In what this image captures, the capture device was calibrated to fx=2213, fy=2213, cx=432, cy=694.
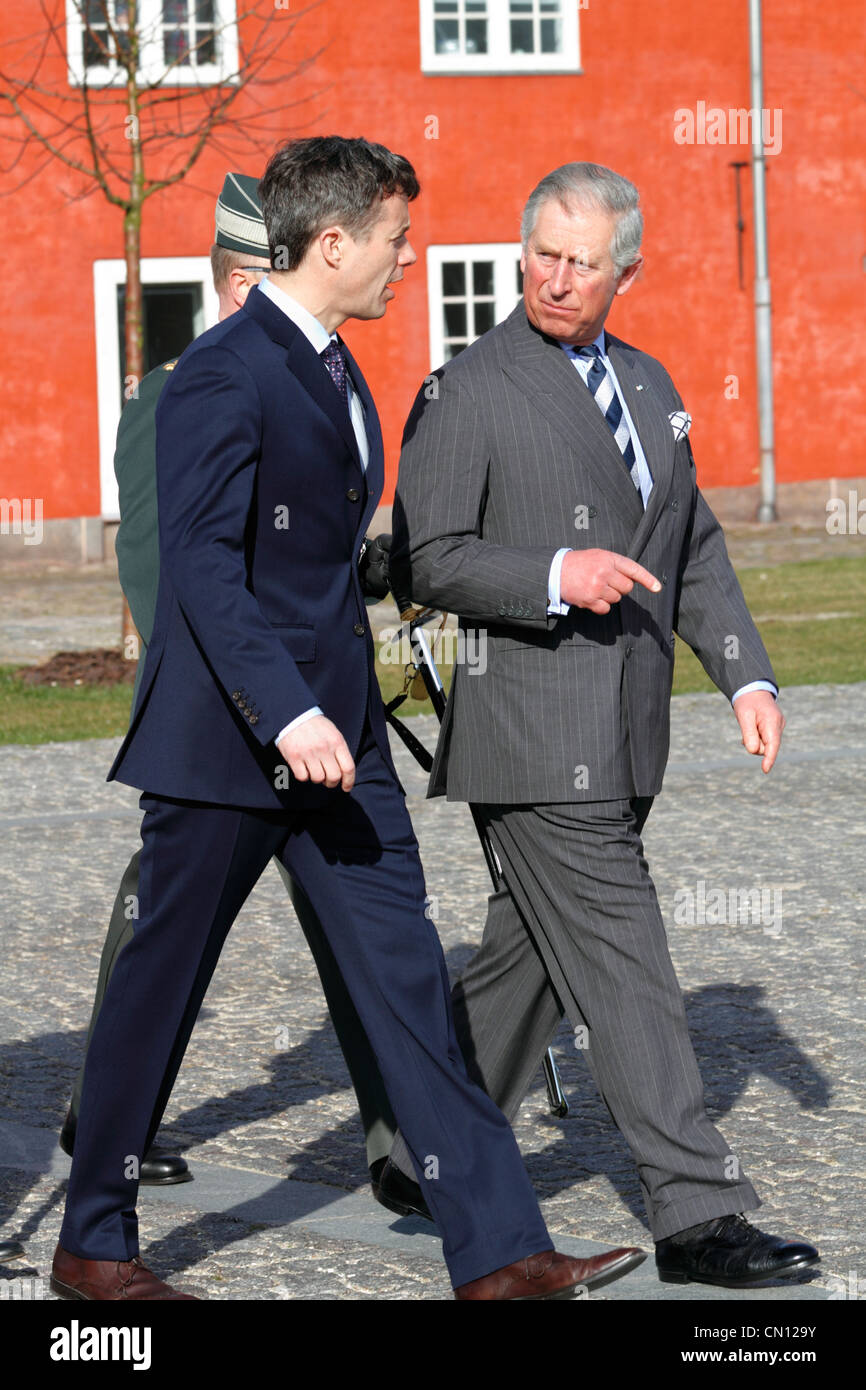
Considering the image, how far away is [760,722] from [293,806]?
1.02 m

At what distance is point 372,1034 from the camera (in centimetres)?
374

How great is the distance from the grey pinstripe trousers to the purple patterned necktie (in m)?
0.86

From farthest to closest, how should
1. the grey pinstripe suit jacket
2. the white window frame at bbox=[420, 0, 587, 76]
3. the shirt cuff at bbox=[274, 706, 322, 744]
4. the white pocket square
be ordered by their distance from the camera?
the white window frame at bbox=[420, 0, 587, 76]
the white pocket square
the grey pinstripe suit jacket
the shirt cuff at bbox=[274, 706, 322, 744]

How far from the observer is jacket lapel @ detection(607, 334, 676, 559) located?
412 centimetres

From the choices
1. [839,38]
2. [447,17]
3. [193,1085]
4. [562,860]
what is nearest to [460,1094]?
[562,860]

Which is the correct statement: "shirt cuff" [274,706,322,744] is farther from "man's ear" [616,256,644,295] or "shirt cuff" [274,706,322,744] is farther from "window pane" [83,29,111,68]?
"window pane" [83,29,111,68]

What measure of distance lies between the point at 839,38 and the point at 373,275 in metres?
22.4

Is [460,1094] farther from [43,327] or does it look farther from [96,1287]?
[43,327]

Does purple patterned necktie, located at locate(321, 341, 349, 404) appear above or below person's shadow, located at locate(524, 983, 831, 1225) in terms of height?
above

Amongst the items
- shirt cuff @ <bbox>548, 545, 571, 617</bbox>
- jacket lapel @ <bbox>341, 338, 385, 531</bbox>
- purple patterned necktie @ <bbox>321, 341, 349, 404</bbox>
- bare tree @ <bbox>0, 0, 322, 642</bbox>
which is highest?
bare tree @ <bbox>0, 0, 322, 642</bbox>

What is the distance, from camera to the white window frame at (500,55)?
2320cm

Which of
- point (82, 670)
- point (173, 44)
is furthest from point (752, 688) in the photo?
point (173, 44)

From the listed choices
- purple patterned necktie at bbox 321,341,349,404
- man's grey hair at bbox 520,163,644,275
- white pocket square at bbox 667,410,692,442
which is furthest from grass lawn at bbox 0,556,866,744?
purple patterned necktie at bbox 321,341,349,404

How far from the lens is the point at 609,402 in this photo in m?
4.20
